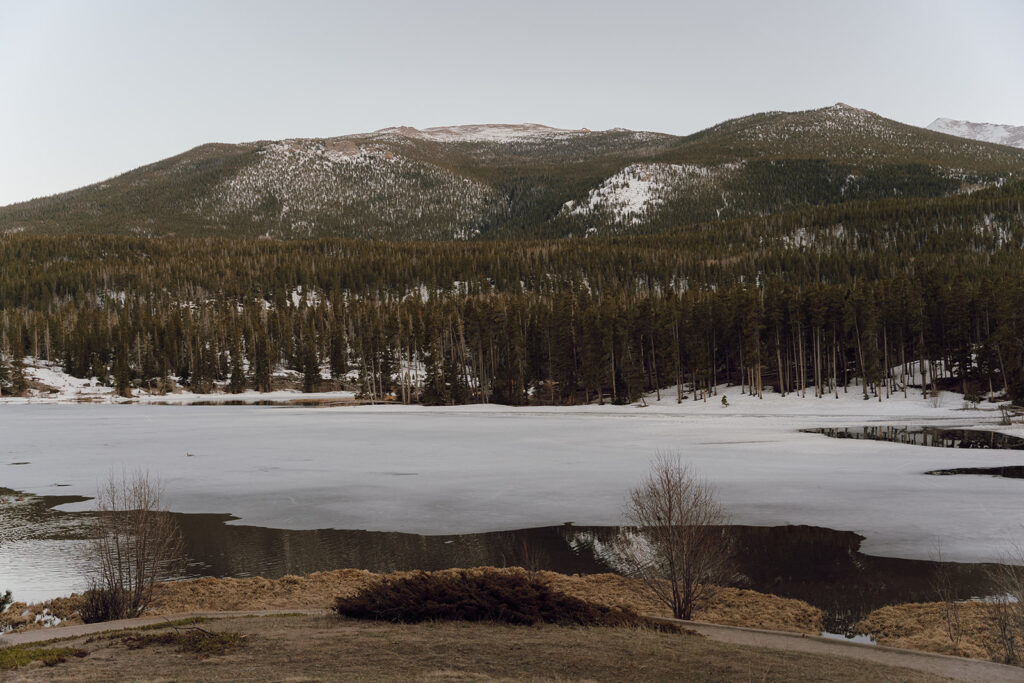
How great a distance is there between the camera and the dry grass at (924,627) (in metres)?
12.6

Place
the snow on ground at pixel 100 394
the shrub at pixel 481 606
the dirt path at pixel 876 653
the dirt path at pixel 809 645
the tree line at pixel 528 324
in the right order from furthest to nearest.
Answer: the snow on ground at pixel 100 394 < the tree line at pixel 528 324 < the shrub at pixel 481 606 < the dirt path at pixel 809 645 < the dirt path at pixel 876 653

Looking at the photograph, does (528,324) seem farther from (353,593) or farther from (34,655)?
(34,655)

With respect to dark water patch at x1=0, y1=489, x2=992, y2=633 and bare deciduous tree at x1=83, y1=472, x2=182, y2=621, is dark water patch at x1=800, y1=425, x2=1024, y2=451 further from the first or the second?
bare deciduous tree at x1=83, y1=472, x2=182, y2=621

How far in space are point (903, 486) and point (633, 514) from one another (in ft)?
39.3

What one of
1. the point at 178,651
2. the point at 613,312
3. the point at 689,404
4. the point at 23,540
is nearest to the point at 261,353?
the point at 613,312

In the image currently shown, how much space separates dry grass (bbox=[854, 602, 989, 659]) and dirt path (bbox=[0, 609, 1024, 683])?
77 cm

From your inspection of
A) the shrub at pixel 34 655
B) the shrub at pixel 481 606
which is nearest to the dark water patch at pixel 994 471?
the shrub at pixel 481 606

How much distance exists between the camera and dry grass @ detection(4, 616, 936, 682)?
10258 millimetres

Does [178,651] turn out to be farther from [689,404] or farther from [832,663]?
[689,404]

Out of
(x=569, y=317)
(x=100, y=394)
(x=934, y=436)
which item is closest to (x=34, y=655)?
(x=934, y=436)

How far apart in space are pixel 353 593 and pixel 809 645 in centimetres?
978

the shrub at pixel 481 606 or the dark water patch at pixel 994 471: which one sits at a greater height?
the shrub at pixel 481 606

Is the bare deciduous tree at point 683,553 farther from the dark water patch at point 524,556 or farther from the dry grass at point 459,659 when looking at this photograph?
the dry grass at point 459,659

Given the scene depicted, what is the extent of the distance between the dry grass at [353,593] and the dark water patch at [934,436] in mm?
29967
